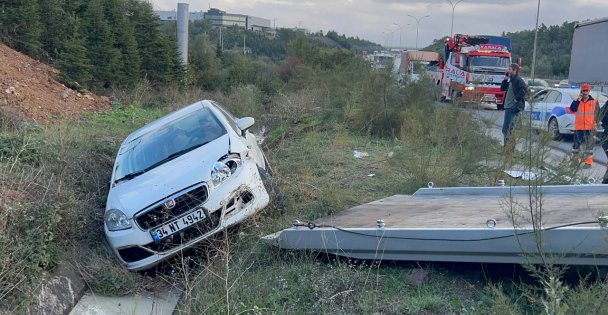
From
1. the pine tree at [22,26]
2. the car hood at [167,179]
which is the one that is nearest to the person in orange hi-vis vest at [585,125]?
the car hood at [167,179]

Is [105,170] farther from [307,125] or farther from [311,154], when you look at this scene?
[307,125]

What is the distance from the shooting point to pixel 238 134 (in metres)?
7.15

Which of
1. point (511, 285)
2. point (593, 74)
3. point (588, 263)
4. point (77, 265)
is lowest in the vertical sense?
point (77, 265)

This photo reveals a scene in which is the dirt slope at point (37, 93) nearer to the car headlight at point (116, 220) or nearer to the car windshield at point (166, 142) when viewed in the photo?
the car windshield at point (166, 142)

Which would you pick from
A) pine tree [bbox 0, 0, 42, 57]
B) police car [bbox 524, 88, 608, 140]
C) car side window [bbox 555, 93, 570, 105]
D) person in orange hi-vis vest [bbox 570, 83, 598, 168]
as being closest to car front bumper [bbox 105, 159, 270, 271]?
person in orange hi-vis vest [bbox 570, 83, 598, 168]

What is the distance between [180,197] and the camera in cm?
578

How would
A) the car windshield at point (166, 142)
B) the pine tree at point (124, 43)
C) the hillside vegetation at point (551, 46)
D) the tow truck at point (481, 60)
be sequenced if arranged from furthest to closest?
the hillside vegetation at point (551, 46)
the tow truck at point (481, 60)
the pine tree at point (124, 43)
the car windshield at point (166, 142)

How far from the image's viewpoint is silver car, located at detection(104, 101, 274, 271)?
225 inches

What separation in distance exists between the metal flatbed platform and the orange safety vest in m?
3.42

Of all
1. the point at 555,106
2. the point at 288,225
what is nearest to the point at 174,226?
the point at 288,225

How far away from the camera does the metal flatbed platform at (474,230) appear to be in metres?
4.23

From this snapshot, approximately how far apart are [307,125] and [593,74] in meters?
14.7

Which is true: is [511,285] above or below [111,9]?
below

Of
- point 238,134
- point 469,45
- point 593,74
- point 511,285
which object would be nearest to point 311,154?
point 238,134
